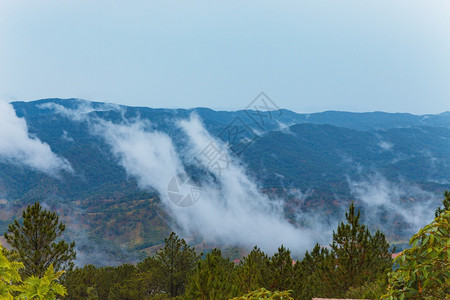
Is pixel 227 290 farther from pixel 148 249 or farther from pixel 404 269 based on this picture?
pixel 148 249

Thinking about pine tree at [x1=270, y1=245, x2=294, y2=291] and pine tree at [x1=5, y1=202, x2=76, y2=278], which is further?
pine tree at [x1=5, y1=202, x2=76, y2=278]

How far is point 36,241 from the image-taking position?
18250 millimetres

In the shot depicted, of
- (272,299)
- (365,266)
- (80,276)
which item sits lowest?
(80,276)

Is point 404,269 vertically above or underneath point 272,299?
above

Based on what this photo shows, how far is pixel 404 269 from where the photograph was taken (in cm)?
285

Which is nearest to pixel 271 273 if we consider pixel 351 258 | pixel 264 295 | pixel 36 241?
pixel 351 258

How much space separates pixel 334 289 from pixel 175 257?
1975cm

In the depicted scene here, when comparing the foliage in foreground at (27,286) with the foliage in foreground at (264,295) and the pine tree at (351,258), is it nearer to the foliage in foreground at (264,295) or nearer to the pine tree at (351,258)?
the foliage in foreground at (264,295)

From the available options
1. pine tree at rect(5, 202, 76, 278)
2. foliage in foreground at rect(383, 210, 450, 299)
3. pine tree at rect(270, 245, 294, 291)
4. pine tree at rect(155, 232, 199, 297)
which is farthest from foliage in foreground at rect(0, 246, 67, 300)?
pine tree at rect(155, 232, 199, 297)

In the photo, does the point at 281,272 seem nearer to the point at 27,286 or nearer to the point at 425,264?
the point at 27,286

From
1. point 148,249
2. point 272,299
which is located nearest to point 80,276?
point 272,299

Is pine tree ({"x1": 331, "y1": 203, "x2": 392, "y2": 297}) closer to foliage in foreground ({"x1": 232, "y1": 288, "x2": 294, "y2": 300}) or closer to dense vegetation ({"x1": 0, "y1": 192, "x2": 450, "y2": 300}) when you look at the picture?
dense vegetation ({"x1": 0, "y1": 192, "x2": 450, "y2": 300})

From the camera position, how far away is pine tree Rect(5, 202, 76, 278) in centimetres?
1767

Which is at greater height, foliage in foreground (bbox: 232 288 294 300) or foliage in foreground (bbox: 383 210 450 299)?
foliage in foreground (bbox: 383 210 450 299)
